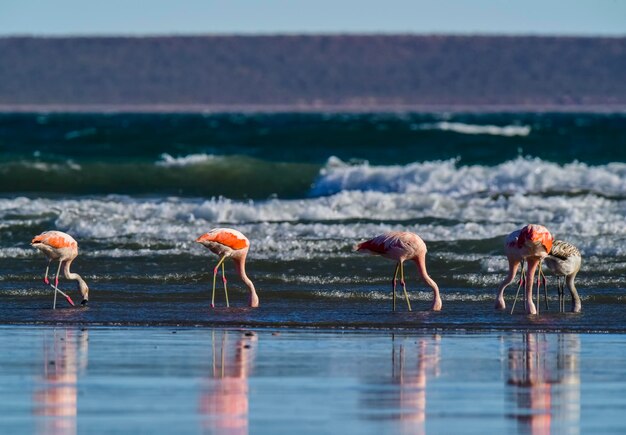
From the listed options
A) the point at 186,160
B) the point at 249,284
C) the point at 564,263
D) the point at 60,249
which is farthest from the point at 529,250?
the point at 186,160

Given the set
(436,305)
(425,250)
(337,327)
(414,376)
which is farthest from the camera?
(425,250)

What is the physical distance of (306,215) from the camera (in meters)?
23.0

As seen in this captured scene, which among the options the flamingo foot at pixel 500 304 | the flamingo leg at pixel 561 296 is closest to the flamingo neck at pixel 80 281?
the flamingo foot at pixel 500 304

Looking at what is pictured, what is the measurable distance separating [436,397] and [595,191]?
16953 millimetres

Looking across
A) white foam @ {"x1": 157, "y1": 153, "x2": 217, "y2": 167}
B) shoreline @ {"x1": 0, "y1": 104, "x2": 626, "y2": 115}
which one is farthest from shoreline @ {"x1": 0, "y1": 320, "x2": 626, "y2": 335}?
shoreline @ {"x1": 0, "y1": 104, "x2": 626, "y2": 115}

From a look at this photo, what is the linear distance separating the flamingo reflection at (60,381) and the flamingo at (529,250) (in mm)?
4154

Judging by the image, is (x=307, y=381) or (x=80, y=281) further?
(x=80, y=281)

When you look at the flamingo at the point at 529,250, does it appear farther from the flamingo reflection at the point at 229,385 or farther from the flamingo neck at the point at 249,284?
the flamingo reflection at the point at 229,385

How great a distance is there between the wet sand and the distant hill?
316 ft

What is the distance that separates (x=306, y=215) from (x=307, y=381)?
1286 centimetres

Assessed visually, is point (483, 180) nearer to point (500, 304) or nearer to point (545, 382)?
point (500, 304)

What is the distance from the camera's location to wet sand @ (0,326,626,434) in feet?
28.9

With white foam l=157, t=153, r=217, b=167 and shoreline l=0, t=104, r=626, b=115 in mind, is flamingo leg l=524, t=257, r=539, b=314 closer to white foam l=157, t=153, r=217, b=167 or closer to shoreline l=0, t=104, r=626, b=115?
white foam l=157, t=153, r=217, b=167

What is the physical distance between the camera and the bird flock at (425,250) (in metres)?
14.5
